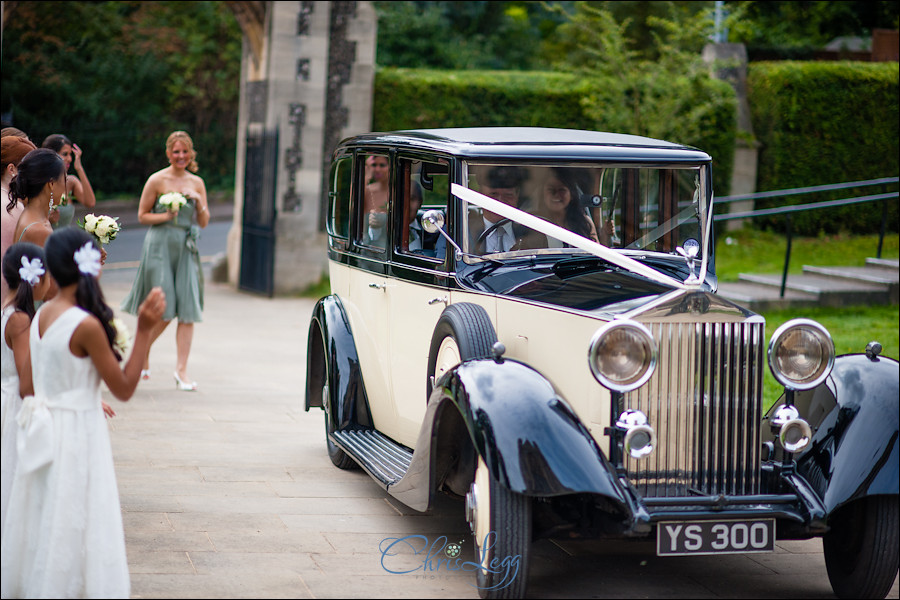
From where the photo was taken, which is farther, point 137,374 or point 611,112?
point 611,112

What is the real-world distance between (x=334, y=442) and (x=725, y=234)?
1319cm

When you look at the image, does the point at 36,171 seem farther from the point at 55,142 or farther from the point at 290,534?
the point at 55,142

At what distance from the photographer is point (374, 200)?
6395mm

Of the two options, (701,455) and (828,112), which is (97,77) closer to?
(828,112)

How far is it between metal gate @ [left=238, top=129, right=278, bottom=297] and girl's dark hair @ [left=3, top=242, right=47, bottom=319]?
10925mm

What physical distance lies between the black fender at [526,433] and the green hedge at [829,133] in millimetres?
14771

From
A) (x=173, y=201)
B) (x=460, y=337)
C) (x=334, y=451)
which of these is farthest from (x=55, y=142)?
(x=460, y=337)

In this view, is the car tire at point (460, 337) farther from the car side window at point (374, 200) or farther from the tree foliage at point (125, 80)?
the tree foliage at point (125, 80)

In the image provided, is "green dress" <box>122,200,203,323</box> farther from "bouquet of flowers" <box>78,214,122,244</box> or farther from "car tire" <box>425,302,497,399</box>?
"car tire" <box>425,302,497,399</box>

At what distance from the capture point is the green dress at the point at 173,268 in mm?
8680

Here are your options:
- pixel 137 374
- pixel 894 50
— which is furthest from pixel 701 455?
pixel 894 50

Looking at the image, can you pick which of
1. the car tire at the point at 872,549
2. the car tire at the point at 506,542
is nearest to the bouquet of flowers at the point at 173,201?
the car tire at the point at 506,542

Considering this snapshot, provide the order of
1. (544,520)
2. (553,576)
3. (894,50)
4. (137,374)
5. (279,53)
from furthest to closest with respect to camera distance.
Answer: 1. (894,50)
2. (279,53)
3. (553,576)
4. (544,520)
5. (137,374)

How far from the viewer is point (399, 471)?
544cm
